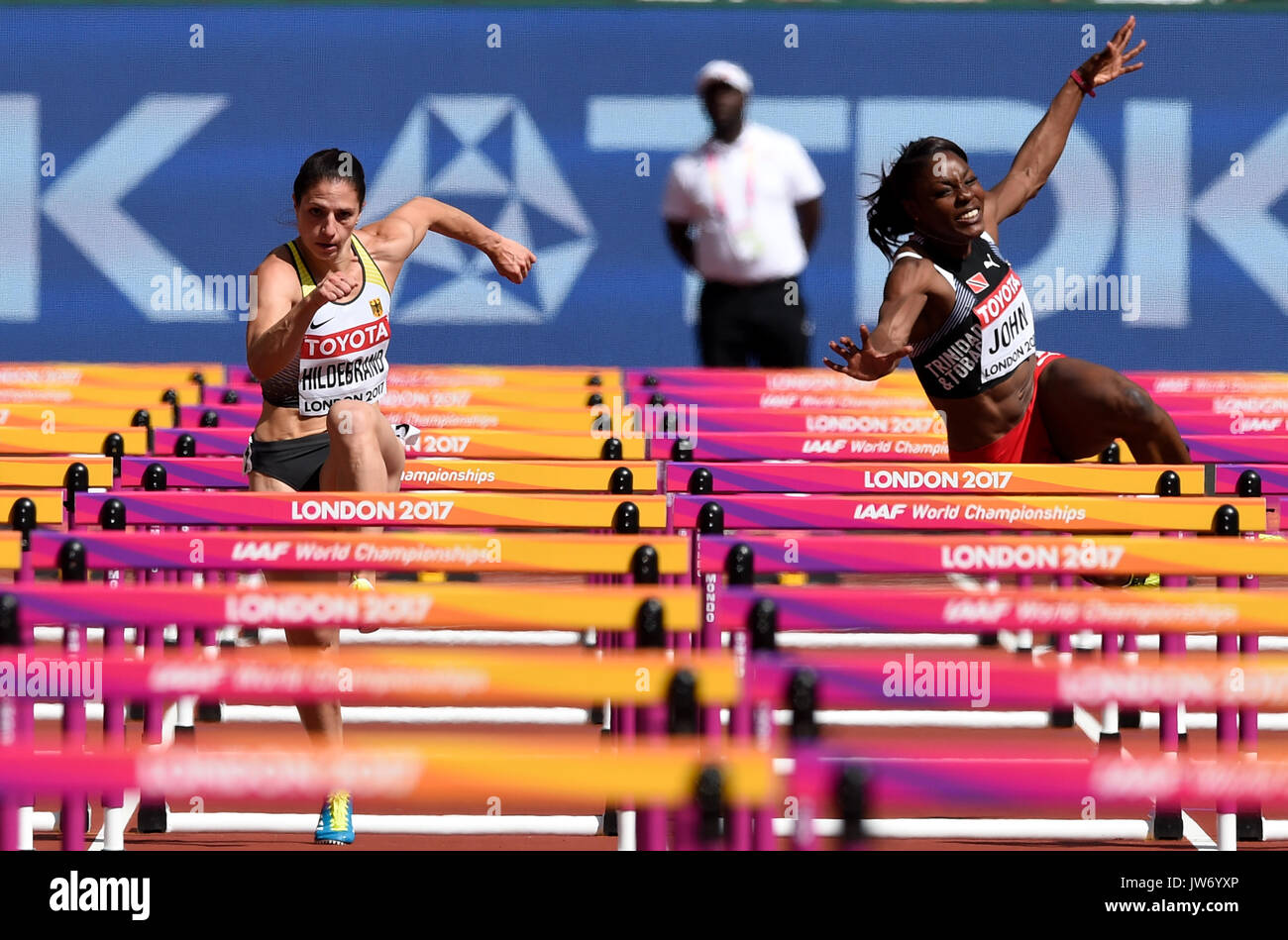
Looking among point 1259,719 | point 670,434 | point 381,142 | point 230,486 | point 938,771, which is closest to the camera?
point 938,771

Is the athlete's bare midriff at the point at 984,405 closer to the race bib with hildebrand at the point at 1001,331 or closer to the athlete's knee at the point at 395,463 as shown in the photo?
the race bib with hildebrand at the point at 1001,331

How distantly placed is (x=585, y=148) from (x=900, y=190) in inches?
266

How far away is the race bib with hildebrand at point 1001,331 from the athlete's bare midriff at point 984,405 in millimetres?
50

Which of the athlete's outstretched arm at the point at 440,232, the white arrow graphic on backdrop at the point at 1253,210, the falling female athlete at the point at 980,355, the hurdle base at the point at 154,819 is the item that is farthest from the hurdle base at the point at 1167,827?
the white arrow graphic on backdrop at the point at 1253,210

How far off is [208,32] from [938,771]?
11.9 meters

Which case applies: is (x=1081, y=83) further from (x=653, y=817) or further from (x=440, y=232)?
(x=653, y=817)

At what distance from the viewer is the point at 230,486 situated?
6594 millimetres

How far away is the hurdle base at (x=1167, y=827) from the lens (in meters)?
6.23

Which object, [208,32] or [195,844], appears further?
[208,32]

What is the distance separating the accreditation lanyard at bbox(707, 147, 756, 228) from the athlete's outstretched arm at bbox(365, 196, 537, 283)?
4557mm

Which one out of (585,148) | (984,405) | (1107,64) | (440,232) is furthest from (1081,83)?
(585,148)

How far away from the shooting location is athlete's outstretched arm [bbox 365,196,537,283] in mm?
6707

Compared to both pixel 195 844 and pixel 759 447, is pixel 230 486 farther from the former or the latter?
pixel 759 447

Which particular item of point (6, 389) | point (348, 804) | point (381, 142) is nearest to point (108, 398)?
point (6, 389)
